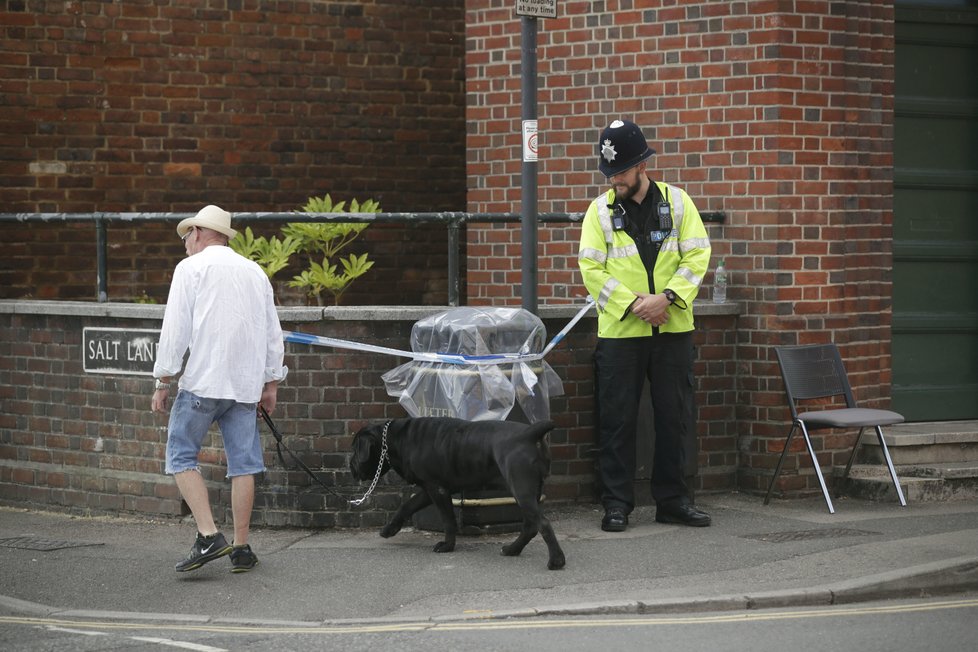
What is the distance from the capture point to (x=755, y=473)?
10156 mm

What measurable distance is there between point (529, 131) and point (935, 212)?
144 inches

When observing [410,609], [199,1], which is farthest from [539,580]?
[199,1]

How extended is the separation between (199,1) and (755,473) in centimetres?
576

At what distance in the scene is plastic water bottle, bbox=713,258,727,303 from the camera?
1006 cm

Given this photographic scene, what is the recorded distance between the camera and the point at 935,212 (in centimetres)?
1091

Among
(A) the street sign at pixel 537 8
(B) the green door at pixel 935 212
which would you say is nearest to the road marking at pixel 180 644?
(A) the street sign at pixel 537 8

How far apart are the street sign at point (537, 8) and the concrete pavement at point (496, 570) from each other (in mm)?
3094

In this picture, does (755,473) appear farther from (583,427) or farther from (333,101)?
(333,101)

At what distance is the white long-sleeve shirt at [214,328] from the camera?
7840 millimetres

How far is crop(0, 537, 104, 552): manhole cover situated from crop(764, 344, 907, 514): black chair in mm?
4428

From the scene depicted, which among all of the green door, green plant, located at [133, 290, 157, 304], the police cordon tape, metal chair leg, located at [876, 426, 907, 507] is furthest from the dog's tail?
green plant, located at [133, 290, 157, 304]

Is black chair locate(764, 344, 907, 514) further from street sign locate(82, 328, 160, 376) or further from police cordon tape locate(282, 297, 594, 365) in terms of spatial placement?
street sign locate(82, 328, 160, 376)

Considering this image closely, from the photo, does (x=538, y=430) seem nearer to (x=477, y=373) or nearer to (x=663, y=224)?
(x=477, y=373)

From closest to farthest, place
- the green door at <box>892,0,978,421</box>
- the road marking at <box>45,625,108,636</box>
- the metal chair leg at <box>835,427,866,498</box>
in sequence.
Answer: the road marking at <box>45,625,108,636</box> < the metal chair leg at <box>835,427,866,498</box> < the green door at <box>892,0,978,421</box>
